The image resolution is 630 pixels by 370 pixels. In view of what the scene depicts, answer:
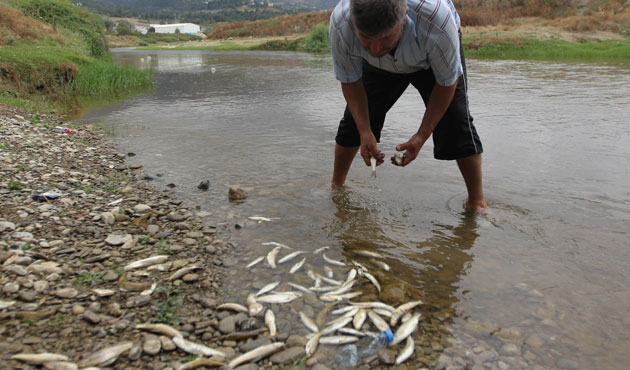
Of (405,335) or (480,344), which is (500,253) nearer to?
(480,344)

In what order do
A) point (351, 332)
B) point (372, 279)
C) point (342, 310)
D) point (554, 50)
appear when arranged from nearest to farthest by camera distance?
1. point (351, 332)
2. point (342, 310)
3. point (372, 279)
4. point (554, 50)

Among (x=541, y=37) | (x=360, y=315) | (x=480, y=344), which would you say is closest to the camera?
(x=480, y=344)

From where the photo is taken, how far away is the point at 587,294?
327cm

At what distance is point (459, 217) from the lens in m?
4.71

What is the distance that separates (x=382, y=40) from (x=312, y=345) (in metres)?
2.00

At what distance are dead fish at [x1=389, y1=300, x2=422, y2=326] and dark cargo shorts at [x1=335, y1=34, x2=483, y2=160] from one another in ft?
5.97

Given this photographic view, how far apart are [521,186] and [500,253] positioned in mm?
2026

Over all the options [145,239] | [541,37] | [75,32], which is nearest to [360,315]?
[145,239]

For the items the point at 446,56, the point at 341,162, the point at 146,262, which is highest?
the point at 446,56

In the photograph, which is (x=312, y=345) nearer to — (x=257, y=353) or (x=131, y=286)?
(x=257, y=353)

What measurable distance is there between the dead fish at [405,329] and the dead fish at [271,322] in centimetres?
74

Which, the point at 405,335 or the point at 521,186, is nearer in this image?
the point at 405,335

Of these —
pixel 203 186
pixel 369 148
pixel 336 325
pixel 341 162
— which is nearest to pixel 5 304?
pixel 336 325

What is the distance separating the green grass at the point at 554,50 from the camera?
2578cm
